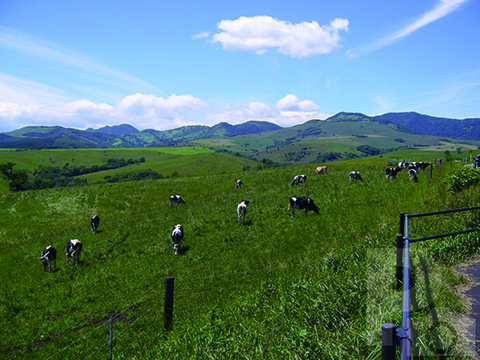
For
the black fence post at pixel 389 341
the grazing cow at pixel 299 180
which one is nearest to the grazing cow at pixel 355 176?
the grazing cow at pixel 299 180

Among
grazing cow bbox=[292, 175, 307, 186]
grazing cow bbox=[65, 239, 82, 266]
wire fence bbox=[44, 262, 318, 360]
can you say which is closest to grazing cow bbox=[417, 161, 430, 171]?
grazing cow bbox=[292, 175, 307, 186]

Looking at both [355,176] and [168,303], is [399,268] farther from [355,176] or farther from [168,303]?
[355,176]

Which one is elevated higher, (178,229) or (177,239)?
(178,229)

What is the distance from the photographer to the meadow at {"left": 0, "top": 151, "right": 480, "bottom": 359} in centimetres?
475

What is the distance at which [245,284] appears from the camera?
9.87m

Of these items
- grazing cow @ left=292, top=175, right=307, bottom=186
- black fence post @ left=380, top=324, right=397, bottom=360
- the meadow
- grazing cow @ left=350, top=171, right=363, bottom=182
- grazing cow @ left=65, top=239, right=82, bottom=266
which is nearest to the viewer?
black fence post @ left=380, top=324, right=397, bottom=360

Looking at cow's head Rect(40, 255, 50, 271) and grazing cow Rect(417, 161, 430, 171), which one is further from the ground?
grazing cow Rect(417, 161, 430, 171)

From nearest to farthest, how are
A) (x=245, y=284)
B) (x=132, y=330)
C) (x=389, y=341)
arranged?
1. (x=389, y=341)
2. (x=132, y=330)
3. (x=245, y=284)

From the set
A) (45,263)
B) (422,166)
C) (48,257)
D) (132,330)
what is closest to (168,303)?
(132,330)

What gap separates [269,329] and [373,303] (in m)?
2.00

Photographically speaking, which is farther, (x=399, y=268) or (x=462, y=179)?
(x=462, y=179)

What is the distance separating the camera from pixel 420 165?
3797 centimetres

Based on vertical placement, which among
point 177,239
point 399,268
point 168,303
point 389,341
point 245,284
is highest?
point 389,341

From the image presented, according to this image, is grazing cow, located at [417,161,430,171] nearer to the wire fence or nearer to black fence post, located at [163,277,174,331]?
the wire fence
